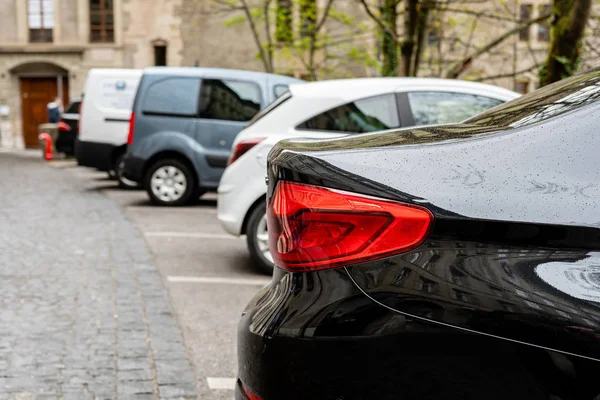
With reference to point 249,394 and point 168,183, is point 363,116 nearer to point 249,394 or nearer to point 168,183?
point 249,394

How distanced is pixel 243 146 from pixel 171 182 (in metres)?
5.12

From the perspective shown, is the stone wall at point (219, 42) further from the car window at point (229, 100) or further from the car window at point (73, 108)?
the car window at point (229, 100)

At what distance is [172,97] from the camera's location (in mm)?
12547

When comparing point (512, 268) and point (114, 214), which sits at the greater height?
point (512, 268)

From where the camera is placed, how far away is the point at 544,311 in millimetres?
1996

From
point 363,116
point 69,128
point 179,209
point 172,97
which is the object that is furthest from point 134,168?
point 69,128

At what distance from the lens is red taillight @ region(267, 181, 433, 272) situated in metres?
2.13

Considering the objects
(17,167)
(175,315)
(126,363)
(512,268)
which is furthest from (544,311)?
(17,167)

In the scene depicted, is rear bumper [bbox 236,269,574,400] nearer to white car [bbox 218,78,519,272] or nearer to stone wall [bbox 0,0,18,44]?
white car [bbox 218,78,519,272]

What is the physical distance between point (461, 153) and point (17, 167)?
2127cm

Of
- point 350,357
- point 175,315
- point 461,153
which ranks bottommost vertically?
point 175,315

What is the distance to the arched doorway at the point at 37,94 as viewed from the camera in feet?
120

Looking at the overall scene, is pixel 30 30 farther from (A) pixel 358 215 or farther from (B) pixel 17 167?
(A) pixel 358 215

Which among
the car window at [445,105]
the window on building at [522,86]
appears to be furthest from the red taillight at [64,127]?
Answer: the window on building at [522,86]
